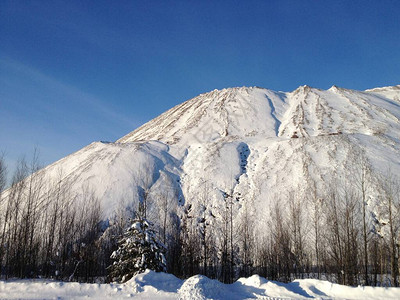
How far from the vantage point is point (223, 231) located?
41875 millimetres

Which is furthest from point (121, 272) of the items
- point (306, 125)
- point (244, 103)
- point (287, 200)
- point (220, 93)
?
point (220, 93)

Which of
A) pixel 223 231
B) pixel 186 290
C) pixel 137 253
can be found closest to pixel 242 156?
pixel 223 231

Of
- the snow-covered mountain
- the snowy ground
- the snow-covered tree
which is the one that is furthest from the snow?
the snowy ground

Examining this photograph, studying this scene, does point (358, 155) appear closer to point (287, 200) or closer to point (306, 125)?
point (287, 200)

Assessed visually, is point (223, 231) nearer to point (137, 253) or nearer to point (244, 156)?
point (244, 156)

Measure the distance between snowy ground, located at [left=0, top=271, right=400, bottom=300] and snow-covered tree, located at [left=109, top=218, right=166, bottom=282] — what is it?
9.68ft

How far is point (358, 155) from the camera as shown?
172 feet

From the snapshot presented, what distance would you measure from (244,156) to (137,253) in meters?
44.9

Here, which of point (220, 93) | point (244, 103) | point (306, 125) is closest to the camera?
point (306, 125)

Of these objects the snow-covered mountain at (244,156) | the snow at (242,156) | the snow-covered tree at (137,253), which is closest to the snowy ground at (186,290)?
the snow-covered tree at (137,253)

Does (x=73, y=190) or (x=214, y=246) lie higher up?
(x=73, y=190)

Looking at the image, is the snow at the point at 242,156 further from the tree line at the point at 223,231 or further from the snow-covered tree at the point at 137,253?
the snow-covered tree at the point at 137,253

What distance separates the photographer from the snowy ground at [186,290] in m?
13.5

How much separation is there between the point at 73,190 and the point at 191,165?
21.6m
